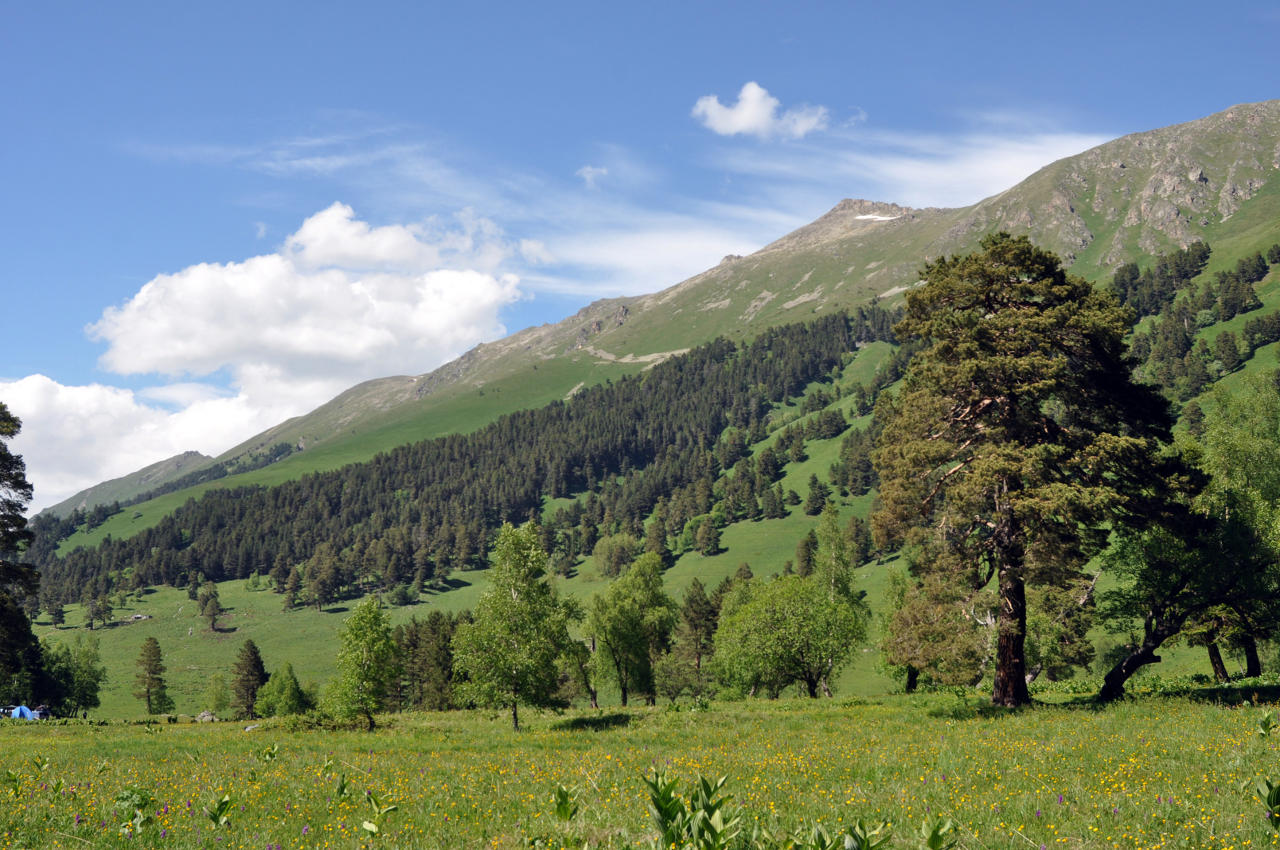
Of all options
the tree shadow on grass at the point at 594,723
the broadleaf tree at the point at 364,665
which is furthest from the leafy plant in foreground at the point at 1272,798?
the broadleaf tree at the point at 364,665

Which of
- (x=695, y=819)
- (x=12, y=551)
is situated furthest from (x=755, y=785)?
(x=12, y=551)

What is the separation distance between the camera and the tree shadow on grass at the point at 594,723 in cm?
3219

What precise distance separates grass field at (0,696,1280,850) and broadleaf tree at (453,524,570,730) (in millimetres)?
15431

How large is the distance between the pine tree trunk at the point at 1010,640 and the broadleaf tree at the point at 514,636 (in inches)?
A: 912

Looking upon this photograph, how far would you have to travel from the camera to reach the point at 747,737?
894 inches

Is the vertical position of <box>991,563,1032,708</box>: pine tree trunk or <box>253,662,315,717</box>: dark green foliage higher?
<box>991,563,1032,708</box>: pine tree trunk

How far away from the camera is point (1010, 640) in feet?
78.5

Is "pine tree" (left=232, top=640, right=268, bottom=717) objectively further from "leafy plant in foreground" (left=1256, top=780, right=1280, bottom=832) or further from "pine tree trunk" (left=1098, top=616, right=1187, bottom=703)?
"leafy plant in foreground" (left=1256, top=780, right=1280, bottom=832)

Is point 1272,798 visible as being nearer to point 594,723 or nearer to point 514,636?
point 594,723

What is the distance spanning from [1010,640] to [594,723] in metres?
19.7

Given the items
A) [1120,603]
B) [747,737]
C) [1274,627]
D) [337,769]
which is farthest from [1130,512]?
[337,769]

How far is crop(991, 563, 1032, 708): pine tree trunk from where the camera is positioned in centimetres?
2325

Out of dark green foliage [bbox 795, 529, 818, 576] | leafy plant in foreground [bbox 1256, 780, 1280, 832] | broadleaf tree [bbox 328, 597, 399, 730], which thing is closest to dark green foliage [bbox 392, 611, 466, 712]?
broadleaf tree [bbox 328, 597, 399, 730]

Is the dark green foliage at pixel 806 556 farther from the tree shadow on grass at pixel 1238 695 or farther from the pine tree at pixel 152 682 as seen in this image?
the tree shadow on grass at pixel 1238 695
